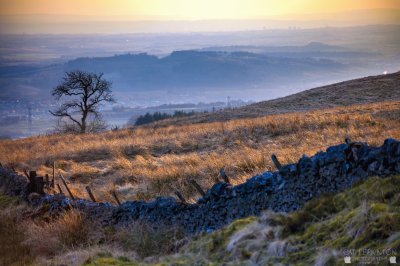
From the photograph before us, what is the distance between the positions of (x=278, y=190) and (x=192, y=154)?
12395mm

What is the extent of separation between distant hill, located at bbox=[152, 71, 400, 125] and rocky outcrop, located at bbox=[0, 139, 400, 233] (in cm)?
2958

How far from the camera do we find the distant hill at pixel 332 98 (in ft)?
135

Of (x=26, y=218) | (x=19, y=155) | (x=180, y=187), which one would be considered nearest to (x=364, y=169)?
(x=180, y=187)

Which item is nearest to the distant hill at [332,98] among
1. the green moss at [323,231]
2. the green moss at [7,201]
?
the green moss at [7,201]

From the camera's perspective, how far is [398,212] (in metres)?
6.89

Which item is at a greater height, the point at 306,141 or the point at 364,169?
the point at 364,169

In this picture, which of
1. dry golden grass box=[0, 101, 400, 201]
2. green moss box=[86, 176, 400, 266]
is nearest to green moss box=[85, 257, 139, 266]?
green moss box=[86, 176, 400, 266]

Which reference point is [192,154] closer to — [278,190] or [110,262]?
[278,190]

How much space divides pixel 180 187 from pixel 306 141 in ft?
18.4

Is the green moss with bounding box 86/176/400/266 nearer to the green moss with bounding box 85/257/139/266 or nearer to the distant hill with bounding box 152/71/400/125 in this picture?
the green moss with bounding box 85/257/139/266

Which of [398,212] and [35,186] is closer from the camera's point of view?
[398,212]

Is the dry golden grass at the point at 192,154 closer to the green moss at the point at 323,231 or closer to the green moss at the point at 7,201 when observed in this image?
the green moss at the point at 7,201

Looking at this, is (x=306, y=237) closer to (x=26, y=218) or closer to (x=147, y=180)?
(x=26, y=218)

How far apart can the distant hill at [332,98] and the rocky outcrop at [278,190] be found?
29.6 meters
